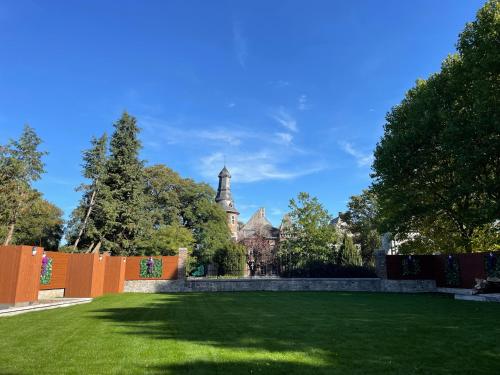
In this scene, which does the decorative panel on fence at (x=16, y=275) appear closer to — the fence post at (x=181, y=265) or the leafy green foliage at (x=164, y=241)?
the fence post at (x=181, y=265)

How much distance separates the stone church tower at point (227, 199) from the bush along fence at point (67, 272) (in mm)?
35192

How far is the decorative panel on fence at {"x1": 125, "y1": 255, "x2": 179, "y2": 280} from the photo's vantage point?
74.5 ft

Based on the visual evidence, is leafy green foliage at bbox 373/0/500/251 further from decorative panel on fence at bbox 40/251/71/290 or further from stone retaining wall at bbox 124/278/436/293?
decorative panel on fence at bbox 40/251/71/290

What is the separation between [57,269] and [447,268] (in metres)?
20.6

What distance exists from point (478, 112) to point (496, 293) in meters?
7.76

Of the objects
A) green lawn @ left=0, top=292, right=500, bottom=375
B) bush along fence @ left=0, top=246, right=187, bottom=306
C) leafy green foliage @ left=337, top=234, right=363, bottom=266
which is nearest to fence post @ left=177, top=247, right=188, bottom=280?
bush along fence @ left=0, top=246, right=187, bottom=306

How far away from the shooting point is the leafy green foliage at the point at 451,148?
15.1 m

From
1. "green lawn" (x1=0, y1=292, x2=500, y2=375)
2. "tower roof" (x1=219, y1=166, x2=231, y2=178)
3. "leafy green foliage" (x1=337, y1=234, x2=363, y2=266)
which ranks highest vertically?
"tower roof" (x1=219, y1=166, x2=231, y2=178)

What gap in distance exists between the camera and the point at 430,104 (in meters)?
18.3

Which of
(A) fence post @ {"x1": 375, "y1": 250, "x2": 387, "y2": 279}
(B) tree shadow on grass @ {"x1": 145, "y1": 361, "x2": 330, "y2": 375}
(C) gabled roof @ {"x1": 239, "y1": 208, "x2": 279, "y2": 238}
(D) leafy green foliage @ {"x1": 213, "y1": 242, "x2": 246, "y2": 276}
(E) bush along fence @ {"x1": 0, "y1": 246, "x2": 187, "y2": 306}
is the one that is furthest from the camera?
(C) gabled roof @ {"x1": 239, "y1": 208, "x2": 279, "y2": 238}

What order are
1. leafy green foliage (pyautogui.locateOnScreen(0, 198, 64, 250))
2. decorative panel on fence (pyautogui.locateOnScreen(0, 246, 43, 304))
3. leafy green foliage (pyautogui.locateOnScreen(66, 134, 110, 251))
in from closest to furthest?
decorative panel on fence (pyautogui.locateOnScreen(0, 246, 43, 304)) < leafy green foliage (pyautogui.locateOnScreen(66, 134, 110, 251)) < leafy green foliage (pyautogui.locateOnScreen(0, 198, 64, 250))

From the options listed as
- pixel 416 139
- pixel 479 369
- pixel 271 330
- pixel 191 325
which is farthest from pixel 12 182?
pixel 479 369

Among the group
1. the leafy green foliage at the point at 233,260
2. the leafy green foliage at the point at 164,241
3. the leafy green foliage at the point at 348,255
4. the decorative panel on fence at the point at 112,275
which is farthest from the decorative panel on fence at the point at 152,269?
the leafy green foliage at the point at 348,255

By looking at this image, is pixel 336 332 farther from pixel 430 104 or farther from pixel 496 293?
pixel 430 104
